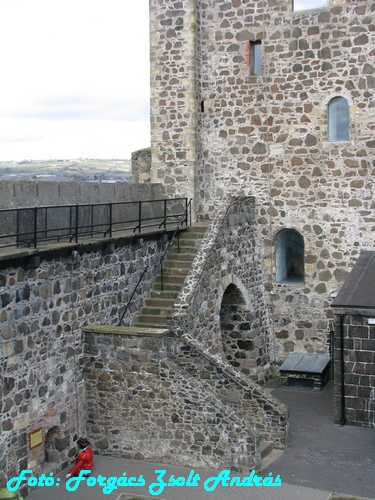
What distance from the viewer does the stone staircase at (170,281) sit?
15797mm

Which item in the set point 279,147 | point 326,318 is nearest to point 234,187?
point 279,147


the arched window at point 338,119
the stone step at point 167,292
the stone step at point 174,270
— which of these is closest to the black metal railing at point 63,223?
the stone step at point 174,270

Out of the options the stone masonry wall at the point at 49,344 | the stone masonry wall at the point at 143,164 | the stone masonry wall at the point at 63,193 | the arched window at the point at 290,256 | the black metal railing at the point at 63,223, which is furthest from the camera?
the stone masonry wall at the point at 143,164

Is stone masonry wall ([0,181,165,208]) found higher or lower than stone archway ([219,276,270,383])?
higher

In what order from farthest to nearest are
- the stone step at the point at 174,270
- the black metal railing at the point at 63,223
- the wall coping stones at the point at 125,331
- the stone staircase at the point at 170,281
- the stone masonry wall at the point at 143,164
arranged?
the stone masonry wall at the point at 143,164
the stone step at the point at 174,270
the stone staircase at the point at 170,281
the wall coping stones at the point at 125,331
the black metal railing at the point at 63,223

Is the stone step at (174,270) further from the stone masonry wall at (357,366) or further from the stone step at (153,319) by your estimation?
the stone masonry wall at (357,366)

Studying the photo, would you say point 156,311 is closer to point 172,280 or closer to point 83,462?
point 172,280

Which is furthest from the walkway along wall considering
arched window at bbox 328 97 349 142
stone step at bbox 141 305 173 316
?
arched window at bbox 328 97 349 142

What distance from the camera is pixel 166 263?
16.9 m

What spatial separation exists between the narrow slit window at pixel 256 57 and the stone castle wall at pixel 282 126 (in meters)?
0.14

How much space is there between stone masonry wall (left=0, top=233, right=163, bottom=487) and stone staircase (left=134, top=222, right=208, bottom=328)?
2.94 ft

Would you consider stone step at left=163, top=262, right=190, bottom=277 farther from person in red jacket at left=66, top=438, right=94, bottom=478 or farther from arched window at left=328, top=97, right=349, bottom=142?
arched window at left=328, top=97, right=349, bottom=142

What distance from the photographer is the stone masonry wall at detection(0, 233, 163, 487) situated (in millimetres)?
11914

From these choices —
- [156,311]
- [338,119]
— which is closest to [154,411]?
[156,311]
